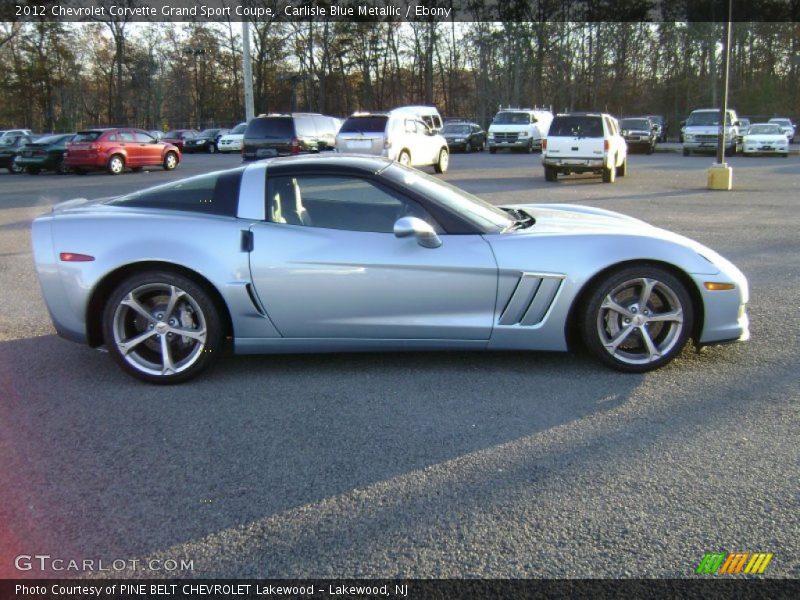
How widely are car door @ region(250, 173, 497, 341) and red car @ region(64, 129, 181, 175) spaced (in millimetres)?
21952

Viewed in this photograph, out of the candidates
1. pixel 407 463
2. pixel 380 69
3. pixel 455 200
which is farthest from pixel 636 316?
pixel 380 69

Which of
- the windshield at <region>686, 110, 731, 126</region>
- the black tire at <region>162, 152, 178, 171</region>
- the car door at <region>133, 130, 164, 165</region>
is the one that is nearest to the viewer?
the car door at <region>133, 130, 164, 165</region>

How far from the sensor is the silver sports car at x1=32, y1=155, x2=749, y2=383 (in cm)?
446

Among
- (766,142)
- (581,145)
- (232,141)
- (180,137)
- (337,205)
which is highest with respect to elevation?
(180,137)

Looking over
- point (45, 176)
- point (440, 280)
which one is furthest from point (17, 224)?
point (45, 176)

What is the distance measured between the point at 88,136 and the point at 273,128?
25.6 ft

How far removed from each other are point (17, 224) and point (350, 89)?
62089mm

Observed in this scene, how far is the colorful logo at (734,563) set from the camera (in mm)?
2582

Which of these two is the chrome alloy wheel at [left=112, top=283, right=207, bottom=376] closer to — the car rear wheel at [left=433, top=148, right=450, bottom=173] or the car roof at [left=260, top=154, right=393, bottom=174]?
the car roof at [left=260, top=154, right=393, bottom=174]

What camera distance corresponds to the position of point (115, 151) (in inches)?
966

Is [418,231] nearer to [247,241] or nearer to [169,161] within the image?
[247,241]

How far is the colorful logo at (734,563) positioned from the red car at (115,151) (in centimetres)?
2474

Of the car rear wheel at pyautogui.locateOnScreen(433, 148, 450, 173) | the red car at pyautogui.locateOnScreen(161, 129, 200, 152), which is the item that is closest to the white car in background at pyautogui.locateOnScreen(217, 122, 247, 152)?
the red car at pyautogui.locateOnScreen(161, 129, 200, 152)

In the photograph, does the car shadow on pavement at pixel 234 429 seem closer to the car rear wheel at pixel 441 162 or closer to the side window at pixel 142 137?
the car rear wheel at pixel 441 162
